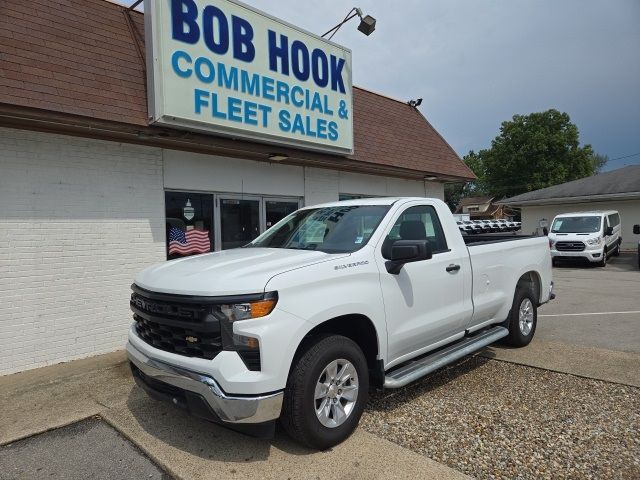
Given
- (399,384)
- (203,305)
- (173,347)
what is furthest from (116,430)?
(399,384)

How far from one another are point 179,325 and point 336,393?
1268mm

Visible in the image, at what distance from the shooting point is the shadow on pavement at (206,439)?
3410 millimetres

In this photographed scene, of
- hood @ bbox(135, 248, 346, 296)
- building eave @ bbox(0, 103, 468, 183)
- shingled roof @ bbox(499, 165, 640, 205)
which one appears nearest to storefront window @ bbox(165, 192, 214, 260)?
building eave @ bbox(0, 103, 468, 183)

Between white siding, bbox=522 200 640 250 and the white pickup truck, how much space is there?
22.1 m

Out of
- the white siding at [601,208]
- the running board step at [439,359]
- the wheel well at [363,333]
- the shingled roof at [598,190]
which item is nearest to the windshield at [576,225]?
the shingled roof at [598,190]

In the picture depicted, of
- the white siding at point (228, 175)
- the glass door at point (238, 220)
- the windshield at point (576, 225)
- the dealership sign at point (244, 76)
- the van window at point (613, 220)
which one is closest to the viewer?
the dealership sign at point (244, 76)

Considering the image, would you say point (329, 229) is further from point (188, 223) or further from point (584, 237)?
point (584, 237)

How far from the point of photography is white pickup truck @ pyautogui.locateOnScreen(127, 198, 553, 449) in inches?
119

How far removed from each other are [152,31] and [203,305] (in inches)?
187

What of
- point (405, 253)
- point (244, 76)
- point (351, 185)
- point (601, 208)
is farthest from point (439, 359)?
point (601, 208)

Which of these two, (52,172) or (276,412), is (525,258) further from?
(52,172)

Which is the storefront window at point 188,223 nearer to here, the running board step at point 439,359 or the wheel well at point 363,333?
the wheel well at point 363,333

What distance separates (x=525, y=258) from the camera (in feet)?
19.1

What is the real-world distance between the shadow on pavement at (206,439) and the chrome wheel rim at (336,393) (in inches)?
12.1
